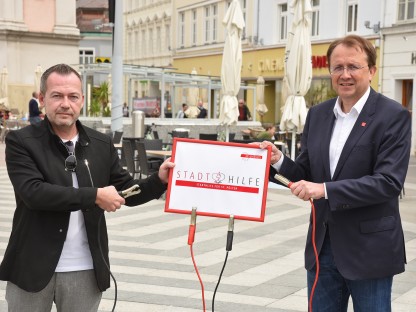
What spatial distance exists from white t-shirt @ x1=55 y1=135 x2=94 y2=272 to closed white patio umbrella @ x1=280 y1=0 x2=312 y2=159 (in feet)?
43.7

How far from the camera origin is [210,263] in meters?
7.77

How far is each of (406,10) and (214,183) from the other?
86.3 ft

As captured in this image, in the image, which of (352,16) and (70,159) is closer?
(70,159)

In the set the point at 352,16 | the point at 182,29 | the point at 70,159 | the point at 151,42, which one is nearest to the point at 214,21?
the point at 182,29

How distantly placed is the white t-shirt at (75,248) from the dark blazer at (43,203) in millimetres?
33

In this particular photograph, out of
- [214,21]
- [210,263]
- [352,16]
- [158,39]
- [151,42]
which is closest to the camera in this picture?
[210,263]

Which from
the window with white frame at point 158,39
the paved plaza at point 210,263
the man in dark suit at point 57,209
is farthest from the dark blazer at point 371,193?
the window with white frame at point 158,39

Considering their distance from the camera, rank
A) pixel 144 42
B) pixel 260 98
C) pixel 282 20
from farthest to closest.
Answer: pixel 144 42, pixel 282 20, pixel 260 98

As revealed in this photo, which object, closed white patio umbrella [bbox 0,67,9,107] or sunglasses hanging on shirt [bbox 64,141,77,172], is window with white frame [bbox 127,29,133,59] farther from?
sunglasses hanging on shirt [bbox 64,141,77,172]

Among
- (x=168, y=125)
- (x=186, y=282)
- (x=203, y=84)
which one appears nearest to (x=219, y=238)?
(x=186, y=282)

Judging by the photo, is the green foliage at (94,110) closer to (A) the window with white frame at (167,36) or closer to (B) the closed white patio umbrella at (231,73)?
(B) the closed white patio umbrella at (231,73)

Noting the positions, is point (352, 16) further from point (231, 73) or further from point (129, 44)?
point (129, 44)

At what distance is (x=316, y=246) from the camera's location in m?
3.62

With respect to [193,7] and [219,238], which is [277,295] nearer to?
[219,238]
